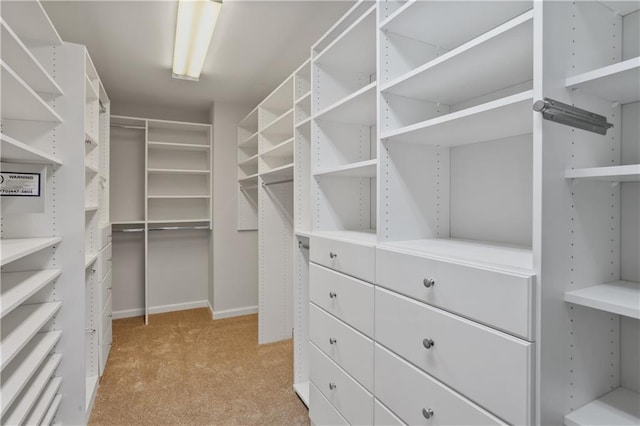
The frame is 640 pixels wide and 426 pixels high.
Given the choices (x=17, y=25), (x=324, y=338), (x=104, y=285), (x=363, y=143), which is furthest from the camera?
(x=104, y=285)

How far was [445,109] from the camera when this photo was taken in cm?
169

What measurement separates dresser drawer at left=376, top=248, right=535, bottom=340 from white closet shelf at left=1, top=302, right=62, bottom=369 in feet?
4.85

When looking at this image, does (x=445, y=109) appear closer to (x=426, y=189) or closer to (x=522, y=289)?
(x=426, y=189)

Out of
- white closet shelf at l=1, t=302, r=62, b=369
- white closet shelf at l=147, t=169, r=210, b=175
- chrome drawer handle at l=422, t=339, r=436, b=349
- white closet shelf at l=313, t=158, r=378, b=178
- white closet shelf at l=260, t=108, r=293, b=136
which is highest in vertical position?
white closet shelf at l=260, t=108, r=293, b=136

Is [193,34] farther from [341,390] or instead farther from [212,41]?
[341,390]

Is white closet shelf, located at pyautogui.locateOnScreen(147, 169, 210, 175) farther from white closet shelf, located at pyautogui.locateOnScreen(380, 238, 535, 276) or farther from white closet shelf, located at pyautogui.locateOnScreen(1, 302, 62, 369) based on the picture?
white closet shelf, located at pyautogui.locateOnScreen(380, 238, 535, 276)

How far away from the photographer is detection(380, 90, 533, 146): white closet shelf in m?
1.02

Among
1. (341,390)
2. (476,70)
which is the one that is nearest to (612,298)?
(476,70)

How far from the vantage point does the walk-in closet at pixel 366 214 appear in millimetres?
972

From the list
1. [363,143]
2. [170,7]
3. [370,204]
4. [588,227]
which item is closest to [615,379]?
[588,227]

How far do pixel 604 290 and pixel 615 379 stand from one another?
13.5 inches

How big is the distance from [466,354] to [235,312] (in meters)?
3.51

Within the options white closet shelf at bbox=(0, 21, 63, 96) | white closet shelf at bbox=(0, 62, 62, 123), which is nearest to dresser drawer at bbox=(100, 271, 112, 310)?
white closet shelf at bbox=(0, 62, 62, 123)

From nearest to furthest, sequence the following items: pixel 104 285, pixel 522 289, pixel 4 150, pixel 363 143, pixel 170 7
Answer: pixel 522 289, pixel 4 150, pixel 170 7, pixel 363 143, pixel 104 285
